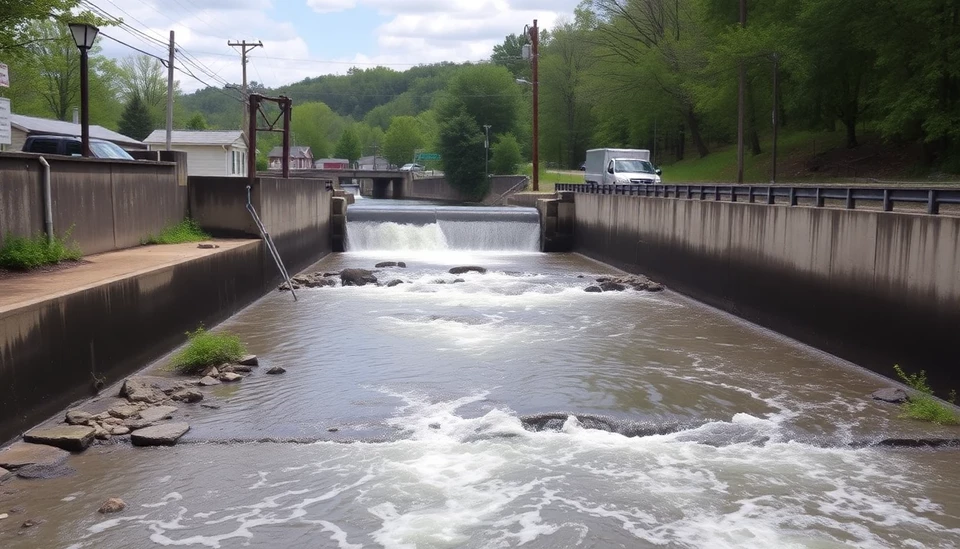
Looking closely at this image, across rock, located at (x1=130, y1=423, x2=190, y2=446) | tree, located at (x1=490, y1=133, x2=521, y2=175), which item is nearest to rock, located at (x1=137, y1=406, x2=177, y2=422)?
rock, located at (x1=130, y1=423, x2=190, y2=446)

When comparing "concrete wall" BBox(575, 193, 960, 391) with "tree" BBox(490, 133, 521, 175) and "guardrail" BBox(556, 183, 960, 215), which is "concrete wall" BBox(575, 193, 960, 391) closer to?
"guardrail" BBox(556, 183, 960, 215)

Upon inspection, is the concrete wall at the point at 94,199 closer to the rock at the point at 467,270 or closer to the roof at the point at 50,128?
the rock at the point at 467,270

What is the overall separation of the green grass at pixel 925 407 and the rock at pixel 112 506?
31.2 ft

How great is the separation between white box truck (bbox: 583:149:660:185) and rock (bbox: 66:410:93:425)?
29.9 metres

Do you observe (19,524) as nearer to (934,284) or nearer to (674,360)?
(674,360)

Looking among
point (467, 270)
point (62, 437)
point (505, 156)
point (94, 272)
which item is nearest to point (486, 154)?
point (505, 156)

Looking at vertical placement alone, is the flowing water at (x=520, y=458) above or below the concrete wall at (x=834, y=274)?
below

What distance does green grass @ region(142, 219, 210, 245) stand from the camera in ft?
61.9

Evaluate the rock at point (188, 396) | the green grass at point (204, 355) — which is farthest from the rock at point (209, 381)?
the rock at point (188, 396)

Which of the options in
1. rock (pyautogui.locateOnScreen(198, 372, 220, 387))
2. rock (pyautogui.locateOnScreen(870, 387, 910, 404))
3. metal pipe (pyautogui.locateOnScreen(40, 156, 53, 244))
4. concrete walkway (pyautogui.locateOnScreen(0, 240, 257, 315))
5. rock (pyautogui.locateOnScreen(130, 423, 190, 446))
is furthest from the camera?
metal pipe (pyautogui.locateOnScreen(40, 156, 53, 244))

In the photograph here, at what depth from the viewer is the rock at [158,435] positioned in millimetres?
9805

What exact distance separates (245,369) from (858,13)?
35456 mm

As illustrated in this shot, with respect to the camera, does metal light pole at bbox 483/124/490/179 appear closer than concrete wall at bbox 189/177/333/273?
No

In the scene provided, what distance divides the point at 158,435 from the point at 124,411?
0.99 m
